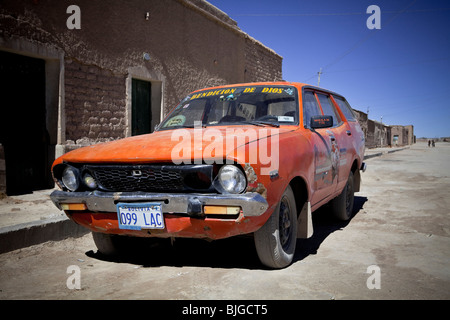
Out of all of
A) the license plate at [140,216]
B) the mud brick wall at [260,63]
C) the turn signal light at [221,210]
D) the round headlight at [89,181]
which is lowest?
the license plate at [140,216]

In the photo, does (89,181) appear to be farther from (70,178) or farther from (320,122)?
(320,122)

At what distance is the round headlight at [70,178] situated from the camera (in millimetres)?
2969

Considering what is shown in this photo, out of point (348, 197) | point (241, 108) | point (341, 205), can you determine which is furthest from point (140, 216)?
point (348, 197)

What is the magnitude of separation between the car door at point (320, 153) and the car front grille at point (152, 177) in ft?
4.18

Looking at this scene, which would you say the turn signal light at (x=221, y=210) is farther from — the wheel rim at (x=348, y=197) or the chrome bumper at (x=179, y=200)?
the wheel rim at (x=348, y=197)

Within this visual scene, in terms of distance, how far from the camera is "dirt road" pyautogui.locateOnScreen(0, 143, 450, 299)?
2494mm

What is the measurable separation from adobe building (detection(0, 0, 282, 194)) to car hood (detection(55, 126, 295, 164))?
3.30 m

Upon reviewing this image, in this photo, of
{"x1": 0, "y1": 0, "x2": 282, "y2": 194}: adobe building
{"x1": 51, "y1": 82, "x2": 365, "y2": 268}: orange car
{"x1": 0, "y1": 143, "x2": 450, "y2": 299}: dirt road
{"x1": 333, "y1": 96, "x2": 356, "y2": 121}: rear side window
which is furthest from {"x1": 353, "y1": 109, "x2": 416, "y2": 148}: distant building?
{"x1": 51, "y1": 82, "x2": 365, "y2": 268}: orange car

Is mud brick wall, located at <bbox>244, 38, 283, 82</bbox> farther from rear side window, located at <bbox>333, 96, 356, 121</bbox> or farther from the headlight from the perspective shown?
the headlight

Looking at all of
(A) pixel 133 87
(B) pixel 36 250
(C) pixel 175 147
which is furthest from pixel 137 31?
(C) pixel 175 147

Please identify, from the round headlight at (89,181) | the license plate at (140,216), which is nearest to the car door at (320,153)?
the license plate at (140,216)

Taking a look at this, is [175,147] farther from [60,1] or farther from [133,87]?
[133,87]
